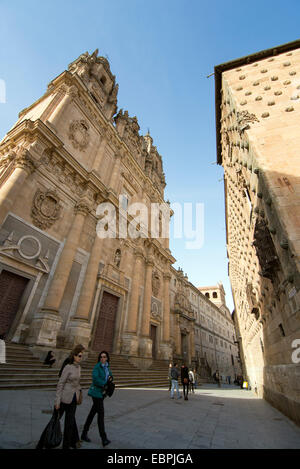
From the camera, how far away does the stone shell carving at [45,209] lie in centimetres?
1140

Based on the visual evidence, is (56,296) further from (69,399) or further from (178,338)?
(178,338)

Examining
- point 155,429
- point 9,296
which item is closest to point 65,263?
point 9,296

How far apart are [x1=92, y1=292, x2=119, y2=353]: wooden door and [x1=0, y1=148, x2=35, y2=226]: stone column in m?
8.39

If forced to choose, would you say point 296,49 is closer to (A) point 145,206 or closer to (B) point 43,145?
(B) point 43,145

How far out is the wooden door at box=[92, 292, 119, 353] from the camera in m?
13.7

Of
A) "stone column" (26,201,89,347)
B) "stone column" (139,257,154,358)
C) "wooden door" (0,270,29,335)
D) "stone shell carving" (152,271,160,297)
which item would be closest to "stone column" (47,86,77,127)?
"stone column" (26,201,89,347)

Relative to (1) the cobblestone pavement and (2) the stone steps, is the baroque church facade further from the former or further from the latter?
(1) the cobblestone pavement

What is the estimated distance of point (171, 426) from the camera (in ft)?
14.6

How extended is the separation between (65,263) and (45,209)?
329cm

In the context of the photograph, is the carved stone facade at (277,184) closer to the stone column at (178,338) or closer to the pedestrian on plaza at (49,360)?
the pedestrian on plaza at (49,360)

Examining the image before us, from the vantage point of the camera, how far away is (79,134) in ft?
52.6

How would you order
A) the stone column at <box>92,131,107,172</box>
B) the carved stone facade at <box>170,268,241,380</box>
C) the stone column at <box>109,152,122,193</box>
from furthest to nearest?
1. the carved stone facade at <box>170,268,241,380</box>
2. the stone column at <box>109,152,122,193</box>
3. the stone column at <box>92,131,107,172</box>

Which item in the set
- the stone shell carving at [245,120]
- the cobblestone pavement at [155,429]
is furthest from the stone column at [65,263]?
the stone shell carving at [245,120]

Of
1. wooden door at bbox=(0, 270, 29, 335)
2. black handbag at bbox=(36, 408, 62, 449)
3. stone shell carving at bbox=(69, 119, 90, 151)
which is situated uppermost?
stone shell carving at bbox=(69, 119, 90, 151)
